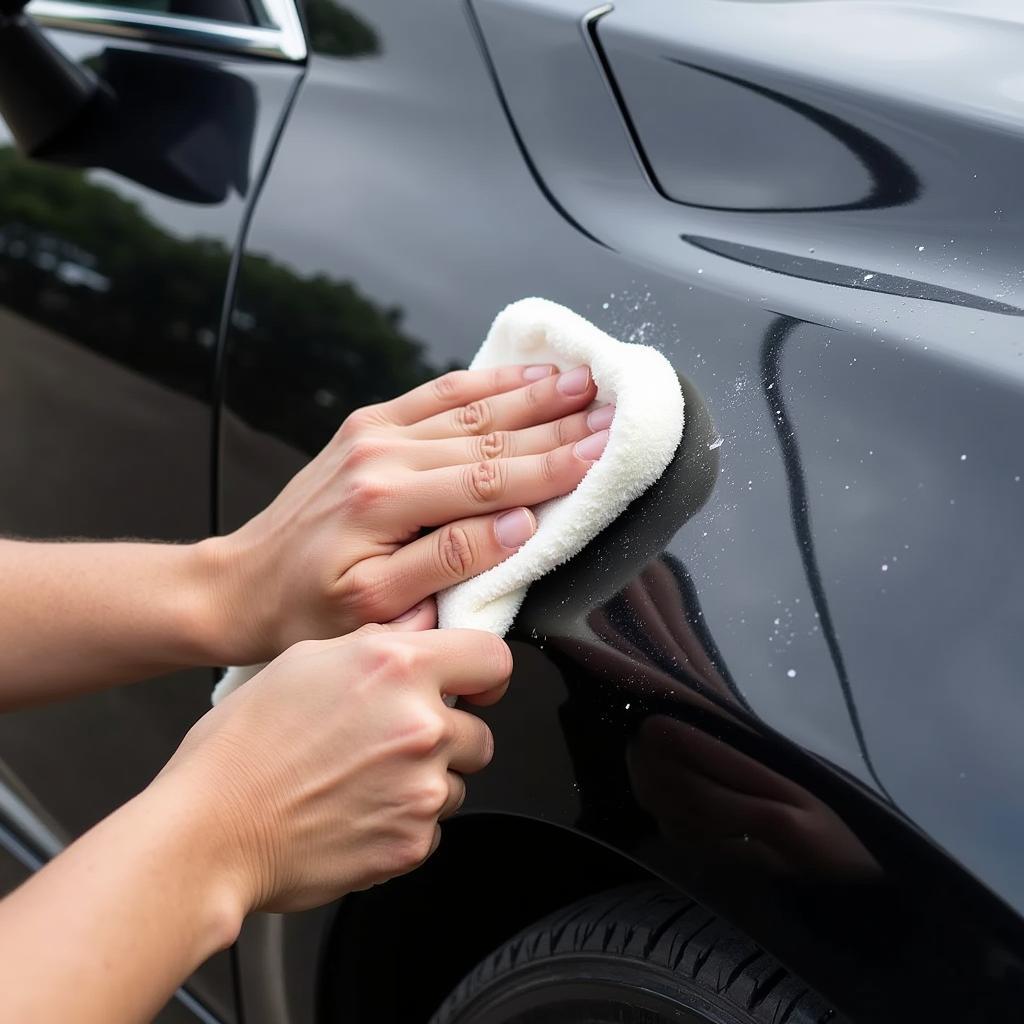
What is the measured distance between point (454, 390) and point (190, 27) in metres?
0.87

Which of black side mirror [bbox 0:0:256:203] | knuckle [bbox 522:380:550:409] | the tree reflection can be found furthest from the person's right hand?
black side mirror [bbox 0:0:256:203]

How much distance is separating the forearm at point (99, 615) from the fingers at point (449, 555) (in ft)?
0.75

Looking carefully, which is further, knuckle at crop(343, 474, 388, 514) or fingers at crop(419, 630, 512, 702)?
knuckle at crop(343, 474, 388, 514)

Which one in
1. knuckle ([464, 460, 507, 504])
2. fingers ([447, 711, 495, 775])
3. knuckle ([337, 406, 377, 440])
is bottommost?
fingers ([447, 711, 495, 775])

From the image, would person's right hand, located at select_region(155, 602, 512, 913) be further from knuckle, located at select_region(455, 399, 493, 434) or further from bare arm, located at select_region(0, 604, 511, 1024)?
knuckle, located at select_region(455, 399, 493, 434)

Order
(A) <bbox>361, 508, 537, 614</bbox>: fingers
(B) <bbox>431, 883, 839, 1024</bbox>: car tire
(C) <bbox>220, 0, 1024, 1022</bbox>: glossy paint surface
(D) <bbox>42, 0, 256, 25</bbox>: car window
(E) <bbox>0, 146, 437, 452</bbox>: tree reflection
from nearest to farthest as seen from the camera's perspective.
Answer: (C) <bbox>220, 0, 1024, 1022</bbox>: glossy paint surface → (B) <bbox>431, 883, 839, 1024</bbox>: car tire → (A) <bbox>361, 508, 537, 614</bbox>: fingers → (E) <bbox>0, 146, 437, 452</bbox>: tree reflection → (D) <bbox>42, 0, 256, 25</bbox>: car window

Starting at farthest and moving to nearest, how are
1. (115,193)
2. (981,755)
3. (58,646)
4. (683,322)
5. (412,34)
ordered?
(115,193), (412,34), (58,646), (683,322), (981,755)

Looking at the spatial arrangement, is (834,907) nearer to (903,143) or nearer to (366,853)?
(366,853)

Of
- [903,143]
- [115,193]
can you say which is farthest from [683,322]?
[115,193]

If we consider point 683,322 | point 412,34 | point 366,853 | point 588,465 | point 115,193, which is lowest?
point 366,853

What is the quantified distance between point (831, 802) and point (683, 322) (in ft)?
1.38

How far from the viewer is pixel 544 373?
1.06m

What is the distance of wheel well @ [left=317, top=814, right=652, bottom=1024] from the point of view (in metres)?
1.11

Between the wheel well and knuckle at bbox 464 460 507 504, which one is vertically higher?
knuckle at bbox 464 460 507 504
